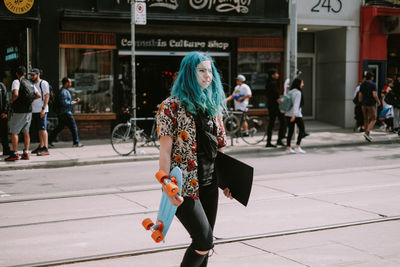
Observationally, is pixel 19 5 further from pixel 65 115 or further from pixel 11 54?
pixel 65 115

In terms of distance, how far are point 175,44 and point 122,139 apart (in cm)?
505

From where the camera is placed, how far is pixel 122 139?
13.5 m

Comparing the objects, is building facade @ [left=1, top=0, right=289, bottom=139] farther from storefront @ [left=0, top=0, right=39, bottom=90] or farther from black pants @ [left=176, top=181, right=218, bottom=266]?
black pants @ [left=176, top=181, right=218, bottom=266]

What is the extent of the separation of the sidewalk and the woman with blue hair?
28.5 ft

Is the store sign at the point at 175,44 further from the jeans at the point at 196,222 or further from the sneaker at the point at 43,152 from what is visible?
the jeans at the point at 196,222

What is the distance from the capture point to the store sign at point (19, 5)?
15016 mm

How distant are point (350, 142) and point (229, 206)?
926 centimetres

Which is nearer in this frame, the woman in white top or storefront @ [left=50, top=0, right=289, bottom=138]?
the woman in white top

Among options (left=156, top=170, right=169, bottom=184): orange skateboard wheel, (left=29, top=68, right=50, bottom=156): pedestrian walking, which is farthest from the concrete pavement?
(left=29, top=68, right=50, bottom=156): pedestrian walking

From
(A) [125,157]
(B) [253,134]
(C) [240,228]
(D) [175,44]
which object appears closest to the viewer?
(C) [240,228]

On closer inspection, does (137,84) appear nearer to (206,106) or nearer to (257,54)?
(257,54)

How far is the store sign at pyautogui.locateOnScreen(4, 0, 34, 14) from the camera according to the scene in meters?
15.0

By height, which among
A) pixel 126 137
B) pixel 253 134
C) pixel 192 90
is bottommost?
pixel 253 134

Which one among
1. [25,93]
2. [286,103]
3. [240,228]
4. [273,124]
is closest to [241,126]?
[273,124]
